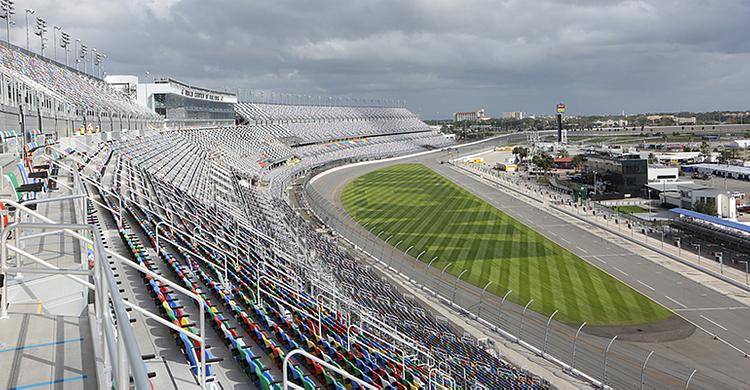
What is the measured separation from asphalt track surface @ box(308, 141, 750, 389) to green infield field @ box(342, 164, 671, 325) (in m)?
1.09

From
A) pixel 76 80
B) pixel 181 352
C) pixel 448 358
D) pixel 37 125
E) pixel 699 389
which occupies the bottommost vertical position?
pixel 699 389

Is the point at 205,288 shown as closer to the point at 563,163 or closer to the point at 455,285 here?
the point at 455,285

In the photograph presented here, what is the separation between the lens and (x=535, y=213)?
1922 inches

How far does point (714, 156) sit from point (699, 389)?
89.9m

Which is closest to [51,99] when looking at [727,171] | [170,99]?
[170,99]

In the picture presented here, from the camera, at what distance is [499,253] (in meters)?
34.2

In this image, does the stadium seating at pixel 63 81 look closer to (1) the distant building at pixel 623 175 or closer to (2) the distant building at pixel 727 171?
(1) the distant building at pixel 623 175

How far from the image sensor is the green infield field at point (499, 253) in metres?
24.9

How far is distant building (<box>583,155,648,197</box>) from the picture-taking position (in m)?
58.2

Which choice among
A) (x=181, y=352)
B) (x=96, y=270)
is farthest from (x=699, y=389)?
(x=96, y=270)

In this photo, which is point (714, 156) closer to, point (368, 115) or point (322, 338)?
point (368, 115)

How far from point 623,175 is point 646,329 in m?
40.3

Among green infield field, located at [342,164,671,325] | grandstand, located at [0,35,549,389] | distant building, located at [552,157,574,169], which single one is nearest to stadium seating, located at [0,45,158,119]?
grandstand, located at [0,35,549,389]

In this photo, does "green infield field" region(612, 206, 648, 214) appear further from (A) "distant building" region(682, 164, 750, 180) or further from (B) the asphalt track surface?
(A) "distant building" region(682, 164, 750, 180)
